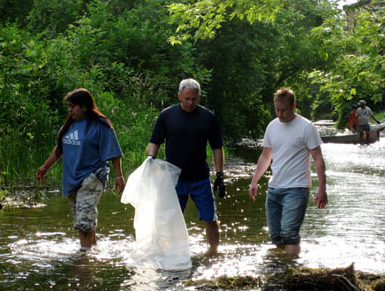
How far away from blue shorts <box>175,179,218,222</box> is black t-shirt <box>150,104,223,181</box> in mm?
69

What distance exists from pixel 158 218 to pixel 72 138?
124 centimetres

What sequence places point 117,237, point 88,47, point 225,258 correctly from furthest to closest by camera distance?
point 88,47 → point 117,237 → point 225,258

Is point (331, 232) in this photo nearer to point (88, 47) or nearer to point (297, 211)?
point (297, 211)

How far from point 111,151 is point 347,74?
937cm

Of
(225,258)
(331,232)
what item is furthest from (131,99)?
(225,258)

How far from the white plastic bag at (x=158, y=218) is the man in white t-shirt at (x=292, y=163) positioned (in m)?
1.02

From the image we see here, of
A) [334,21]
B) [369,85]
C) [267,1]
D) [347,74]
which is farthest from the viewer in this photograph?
[369,85]

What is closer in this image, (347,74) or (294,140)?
(294,140)

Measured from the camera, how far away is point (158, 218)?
277 inches

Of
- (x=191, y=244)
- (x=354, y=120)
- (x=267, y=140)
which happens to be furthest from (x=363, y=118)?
(x=267, y=140)

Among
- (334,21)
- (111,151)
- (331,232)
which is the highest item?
(334,21)

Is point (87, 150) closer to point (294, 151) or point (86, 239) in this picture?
point (86, 239)

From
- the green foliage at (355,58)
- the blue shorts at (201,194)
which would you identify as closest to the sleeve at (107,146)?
the blue shorts at (201,194)

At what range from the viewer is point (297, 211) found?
6.82 m
